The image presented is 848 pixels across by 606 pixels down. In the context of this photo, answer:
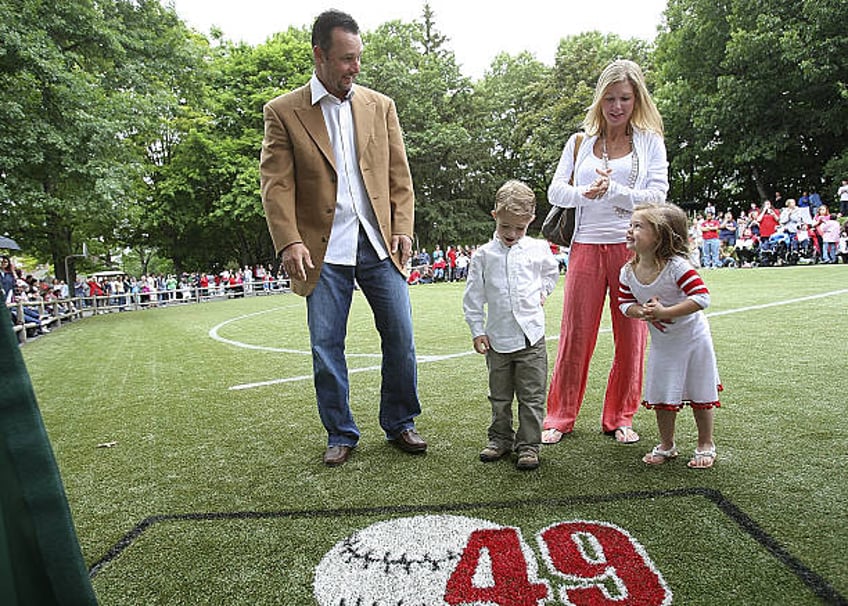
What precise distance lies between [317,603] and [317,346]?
167 cm

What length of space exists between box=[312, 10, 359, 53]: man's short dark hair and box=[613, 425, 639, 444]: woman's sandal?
2618 millimetres

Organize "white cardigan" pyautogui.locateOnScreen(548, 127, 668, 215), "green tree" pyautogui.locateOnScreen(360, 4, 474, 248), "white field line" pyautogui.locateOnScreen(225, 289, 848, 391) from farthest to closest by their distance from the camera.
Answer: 1. "green tree" pyautogui.locateOnScreen(360, 4, 474, 248)
2. "white field line" pyautogui.locateOnScreen(225, 289, 848, 391)
3. "white cardigan" pyautogui.locateOnScreen(548, 127, 668, 215)

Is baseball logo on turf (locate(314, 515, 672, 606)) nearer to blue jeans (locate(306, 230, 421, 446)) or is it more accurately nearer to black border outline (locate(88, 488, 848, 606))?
black border outline (locate(88, 488, 848, 606))

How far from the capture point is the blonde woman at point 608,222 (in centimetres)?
351

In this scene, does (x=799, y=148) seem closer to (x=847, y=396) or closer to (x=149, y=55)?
(x=149, y=55)

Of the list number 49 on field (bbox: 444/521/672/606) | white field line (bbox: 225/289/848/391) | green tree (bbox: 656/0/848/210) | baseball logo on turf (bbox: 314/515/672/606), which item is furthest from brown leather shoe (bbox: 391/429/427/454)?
green tree (bbox: 656/0/848/210)

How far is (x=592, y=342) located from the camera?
377 cm

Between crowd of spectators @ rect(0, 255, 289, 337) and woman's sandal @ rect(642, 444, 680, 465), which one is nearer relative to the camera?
woman's sandal @ rect(642, 444, 680, 465)

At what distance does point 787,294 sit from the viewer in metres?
10.1

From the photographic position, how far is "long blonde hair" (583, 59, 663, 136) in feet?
11.4

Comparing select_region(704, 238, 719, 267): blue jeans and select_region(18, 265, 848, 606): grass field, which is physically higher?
select_region(704, 238, 719, 267): blue jeans

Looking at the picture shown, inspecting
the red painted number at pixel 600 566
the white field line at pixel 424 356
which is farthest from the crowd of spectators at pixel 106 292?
the red painted number at pixel 600 566

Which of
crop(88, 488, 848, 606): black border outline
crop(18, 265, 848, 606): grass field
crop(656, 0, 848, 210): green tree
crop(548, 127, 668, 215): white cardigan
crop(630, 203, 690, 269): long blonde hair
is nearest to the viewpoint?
crop(18, 265, 848, 606): grass field

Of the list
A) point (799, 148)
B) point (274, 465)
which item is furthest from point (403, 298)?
point (799, 148)
